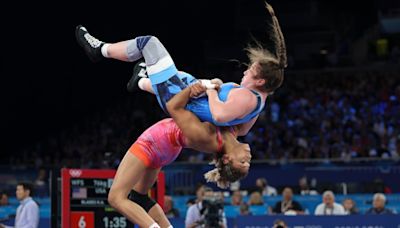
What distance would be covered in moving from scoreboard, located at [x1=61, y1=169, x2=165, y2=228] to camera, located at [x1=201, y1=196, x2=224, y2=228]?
1.08 m

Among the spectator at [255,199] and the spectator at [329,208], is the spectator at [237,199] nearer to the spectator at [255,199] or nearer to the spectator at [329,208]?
the spectator at [255,199]

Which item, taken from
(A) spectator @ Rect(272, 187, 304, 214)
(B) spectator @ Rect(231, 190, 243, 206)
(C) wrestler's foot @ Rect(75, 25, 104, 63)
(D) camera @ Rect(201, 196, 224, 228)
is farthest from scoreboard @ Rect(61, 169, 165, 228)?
(B) spectator @ Rect(231, 190, 243, 206)

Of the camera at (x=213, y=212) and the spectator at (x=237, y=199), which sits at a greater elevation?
the spectator at (x=237, y=199)

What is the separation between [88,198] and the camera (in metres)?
9.84

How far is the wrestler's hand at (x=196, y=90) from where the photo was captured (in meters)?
5.92

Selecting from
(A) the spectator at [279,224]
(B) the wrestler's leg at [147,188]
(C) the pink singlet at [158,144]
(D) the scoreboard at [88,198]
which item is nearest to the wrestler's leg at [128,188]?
(C) the pink singlet at [158,144]

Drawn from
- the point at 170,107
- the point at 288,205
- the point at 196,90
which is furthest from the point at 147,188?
the point at 288,205

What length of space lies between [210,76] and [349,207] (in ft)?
47.0

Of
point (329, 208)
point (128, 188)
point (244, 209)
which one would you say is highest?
point (244, 209)

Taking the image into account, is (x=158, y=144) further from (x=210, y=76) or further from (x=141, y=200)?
(x=210, y=76)

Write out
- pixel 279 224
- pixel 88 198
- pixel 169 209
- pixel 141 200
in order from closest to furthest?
pixel 141 200
pixel 88 198
pixel 279 224
pixel 169 209

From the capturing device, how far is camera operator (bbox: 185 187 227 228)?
417 inches

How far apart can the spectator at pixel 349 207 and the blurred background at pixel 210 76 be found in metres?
1.49

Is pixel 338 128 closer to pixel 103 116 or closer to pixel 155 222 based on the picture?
pixel 103 116
